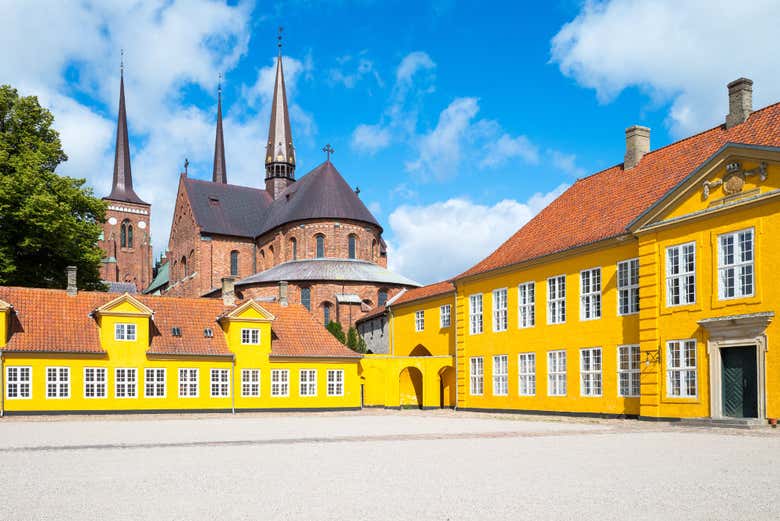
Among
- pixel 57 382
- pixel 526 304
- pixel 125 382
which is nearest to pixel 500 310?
pixel 526 304

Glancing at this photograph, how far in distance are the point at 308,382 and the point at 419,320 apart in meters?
7.88

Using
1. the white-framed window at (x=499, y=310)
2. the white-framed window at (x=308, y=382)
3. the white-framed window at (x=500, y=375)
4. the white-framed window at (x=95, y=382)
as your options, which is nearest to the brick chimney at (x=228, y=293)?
the white-framed window at (x=308, y=382)

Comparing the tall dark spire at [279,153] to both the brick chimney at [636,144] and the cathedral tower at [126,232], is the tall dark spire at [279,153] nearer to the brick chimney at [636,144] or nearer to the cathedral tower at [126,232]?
the cathedral tower at [126,232]

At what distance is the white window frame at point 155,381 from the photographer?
130 ft

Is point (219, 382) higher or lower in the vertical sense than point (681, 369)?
lower

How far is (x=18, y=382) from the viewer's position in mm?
36406

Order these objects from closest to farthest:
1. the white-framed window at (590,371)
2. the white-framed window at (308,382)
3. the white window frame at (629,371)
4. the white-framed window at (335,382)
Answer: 1. the white window frame at (629,371)
2. the white-framed window at (590,371)
3. the white-framed window at (308,382)
4. the white-framed window at (335,382)

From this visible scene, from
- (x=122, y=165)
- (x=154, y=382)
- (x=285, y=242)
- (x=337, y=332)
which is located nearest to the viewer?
(x=154, y=382)

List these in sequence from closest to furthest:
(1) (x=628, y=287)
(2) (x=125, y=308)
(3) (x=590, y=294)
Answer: (1) (x=628, y=287) → (3) (x=590, y=294) → (2) (x=125, y=308)

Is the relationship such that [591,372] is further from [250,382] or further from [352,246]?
[352,246]

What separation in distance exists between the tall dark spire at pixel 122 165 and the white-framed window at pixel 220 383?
64.6 metres

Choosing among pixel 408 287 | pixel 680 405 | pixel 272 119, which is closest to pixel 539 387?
pixel 680 405

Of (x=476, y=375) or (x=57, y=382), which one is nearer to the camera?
(x=57, y=382)

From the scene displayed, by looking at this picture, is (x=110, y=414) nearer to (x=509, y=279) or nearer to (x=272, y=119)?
(x=509, y=279)
